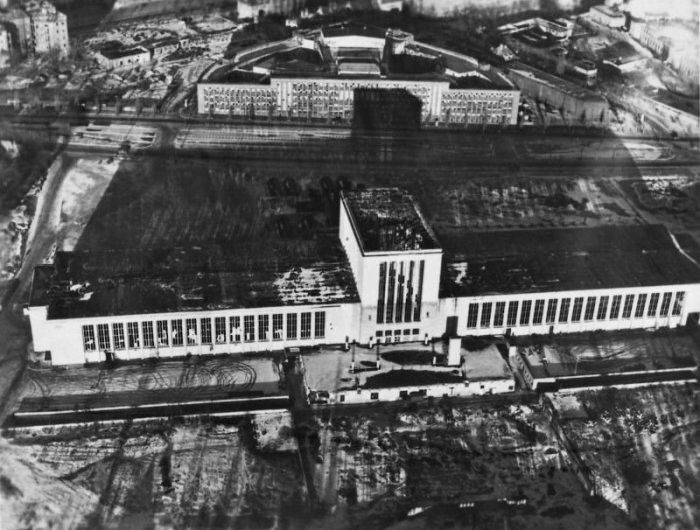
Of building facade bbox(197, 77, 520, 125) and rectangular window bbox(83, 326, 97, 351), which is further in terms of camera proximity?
building facade bbox(197, 77, 520, 125)

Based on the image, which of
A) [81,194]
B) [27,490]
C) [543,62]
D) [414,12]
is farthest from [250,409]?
[414,12]

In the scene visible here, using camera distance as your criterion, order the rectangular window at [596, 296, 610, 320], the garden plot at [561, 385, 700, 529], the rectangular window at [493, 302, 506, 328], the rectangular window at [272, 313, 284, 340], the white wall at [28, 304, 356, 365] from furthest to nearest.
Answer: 1. the rectangular window at [596, 296, 610, 320]
2. the rectangular window at [493, 302, 506, 328]
3. the rectangular window at [272, 313, 284, 340]
4. the white wall at [28, 304, 356, 365]
5. the garden plot at [561, 385, 700, 529]

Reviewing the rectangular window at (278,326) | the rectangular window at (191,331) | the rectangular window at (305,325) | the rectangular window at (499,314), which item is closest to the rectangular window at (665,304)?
the rectangular window at (499,314)

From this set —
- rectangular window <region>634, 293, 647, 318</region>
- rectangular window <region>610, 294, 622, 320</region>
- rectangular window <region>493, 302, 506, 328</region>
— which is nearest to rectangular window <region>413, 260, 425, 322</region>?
rectangular window <region>493, 302, 506, 328</region>

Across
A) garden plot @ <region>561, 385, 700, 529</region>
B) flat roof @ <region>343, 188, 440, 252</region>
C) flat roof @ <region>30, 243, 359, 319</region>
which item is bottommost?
garden plot @ <region>561, 385, 700, 529</region>

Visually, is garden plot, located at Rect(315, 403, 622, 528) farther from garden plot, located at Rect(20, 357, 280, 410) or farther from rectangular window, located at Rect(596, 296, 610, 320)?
rectangular window, located at Rect(596, 296, 610, 320)

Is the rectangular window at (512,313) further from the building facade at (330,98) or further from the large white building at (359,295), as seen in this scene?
the building facade at (330,98)

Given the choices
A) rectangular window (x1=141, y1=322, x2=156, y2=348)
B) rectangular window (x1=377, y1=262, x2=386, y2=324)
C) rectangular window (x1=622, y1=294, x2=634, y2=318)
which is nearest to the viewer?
rectangular window (x1=141, y1=322, x2=156, y2=348)

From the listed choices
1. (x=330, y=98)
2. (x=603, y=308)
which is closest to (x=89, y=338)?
(x=603, y=308)

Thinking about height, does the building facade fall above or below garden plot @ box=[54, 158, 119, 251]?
above
